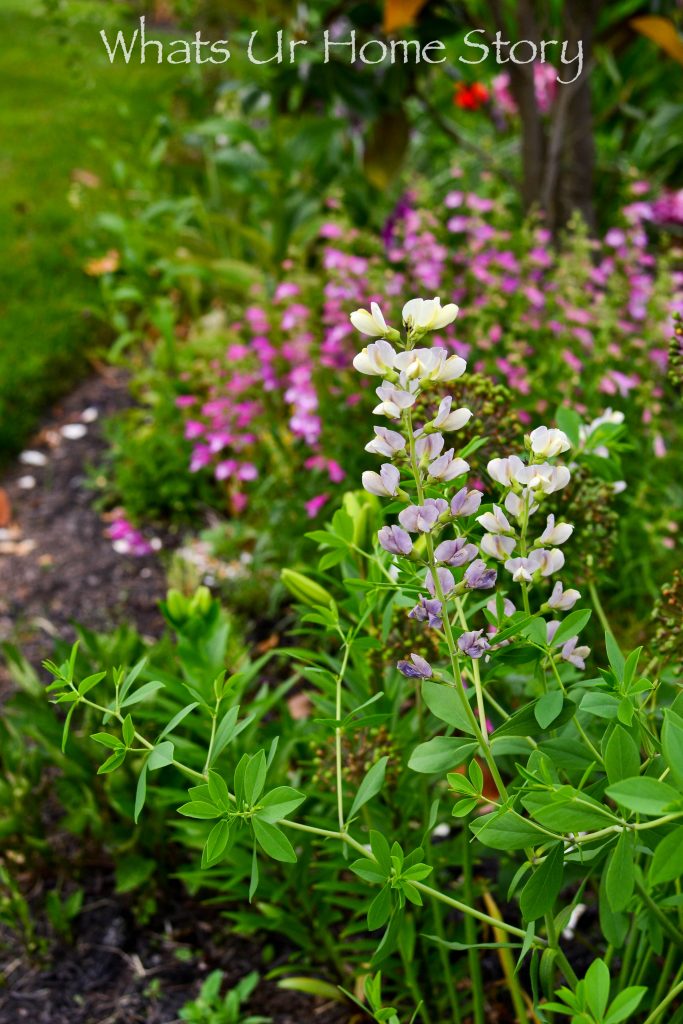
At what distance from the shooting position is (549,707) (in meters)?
0.99

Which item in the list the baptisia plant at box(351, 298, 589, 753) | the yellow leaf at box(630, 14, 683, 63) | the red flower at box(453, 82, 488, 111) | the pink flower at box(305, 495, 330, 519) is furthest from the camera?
the red flower at box(453, 82, 488, 111)

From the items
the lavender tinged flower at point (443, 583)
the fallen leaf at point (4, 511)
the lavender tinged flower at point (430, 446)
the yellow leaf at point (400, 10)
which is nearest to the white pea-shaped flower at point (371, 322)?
the lavender tinged flower at point (430, 446)

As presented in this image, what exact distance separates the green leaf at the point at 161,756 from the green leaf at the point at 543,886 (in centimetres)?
35

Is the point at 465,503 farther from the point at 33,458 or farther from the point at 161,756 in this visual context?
the point at 33,458

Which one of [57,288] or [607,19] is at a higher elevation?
[607,19]

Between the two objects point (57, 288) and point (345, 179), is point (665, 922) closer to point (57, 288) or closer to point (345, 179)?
point (345, 179)

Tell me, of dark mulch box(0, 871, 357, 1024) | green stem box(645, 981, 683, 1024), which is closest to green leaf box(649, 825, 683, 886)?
green stem box(645, 981, 683, 1024)

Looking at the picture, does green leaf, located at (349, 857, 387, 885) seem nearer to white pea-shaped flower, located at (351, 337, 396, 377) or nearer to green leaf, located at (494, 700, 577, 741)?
green leaf, located at (494, 700, 577, 741)

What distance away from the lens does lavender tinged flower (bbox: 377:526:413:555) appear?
0.90 m

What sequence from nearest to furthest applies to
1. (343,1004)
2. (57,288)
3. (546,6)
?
1. (343,1004)
2. (546,6)
3. (57,288)

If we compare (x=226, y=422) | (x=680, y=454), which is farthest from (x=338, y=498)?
(x=680, y=454)

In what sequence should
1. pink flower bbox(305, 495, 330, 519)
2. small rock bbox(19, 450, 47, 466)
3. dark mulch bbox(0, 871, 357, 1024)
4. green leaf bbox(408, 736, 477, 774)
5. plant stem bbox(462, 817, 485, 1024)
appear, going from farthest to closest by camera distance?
1. small rock bbox(19, 450, 47, 466)
2. pink flower bbox(305, 495, 330, 519)
3. dark mulch bbox(0, 871, 357, 1024)
4. plant stem bbox(462, 817, 485, 1024)
5. green leaf bbox(408, 736, 477, 774)

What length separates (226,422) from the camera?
286 cm

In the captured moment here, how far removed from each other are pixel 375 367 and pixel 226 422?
2010mm
